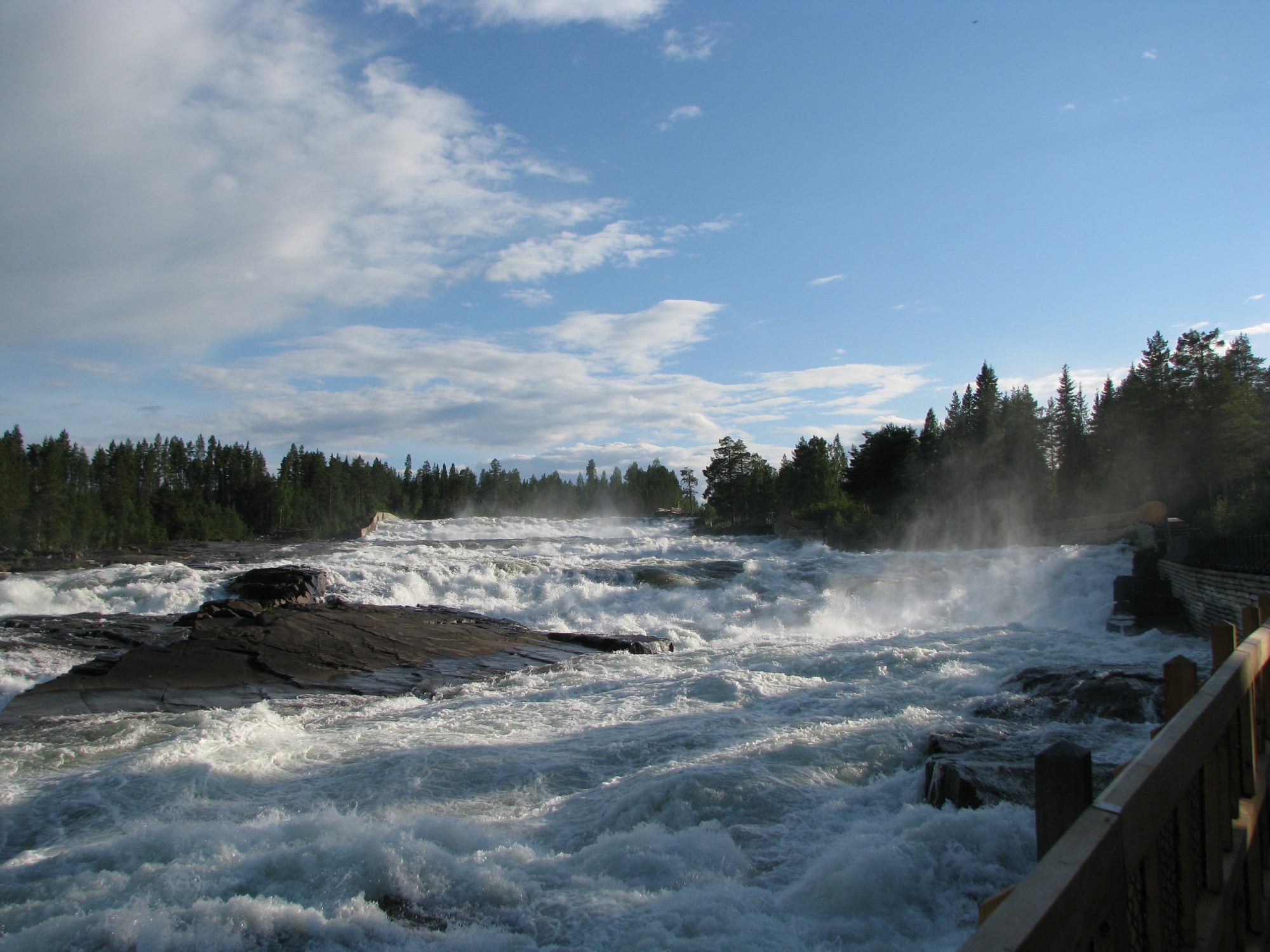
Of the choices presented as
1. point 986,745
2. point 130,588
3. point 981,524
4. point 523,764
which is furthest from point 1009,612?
point 981,524

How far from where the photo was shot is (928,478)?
207 feet

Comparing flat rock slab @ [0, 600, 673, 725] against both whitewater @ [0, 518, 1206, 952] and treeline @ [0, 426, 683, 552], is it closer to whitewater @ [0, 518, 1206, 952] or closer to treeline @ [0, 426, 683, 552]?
whitewater @ [0, 518, 1206, 952]

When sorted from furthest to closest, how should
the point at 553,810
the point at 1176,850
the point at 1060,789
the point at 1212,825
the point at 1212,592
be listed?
the point at 1212,592 < the point at 553,810 < the point at 1212,825 < the point at 1176,850 < the point at 1060,789

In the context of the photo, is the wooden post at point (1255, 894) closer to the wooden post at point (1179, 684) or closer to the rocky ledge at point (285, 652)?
the wooden post at point (1179, 684)

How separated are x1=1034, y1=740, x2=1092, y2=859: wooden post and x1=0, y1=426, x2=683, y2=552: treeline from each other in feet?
238

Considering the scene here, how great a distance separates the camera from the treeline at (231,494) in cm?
6719

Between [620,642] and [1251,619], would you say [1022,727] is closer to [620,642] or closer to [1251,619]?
[1251,619]

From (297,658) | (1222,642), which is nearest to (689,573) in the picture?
(297,658)

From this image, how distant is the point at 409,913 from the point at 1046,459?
223 ft

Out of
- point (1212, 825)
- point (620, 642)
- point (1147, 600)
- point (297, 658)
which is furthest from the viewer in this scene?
point (620, 642)

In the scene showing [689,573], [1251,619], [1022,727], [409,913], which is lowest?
[409,913]

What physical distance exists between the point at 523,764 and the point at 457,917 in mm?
3877

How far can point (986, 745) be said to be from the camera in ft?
28.7

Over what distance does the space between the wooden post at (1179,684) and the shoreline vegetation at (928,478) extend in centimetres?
2257
